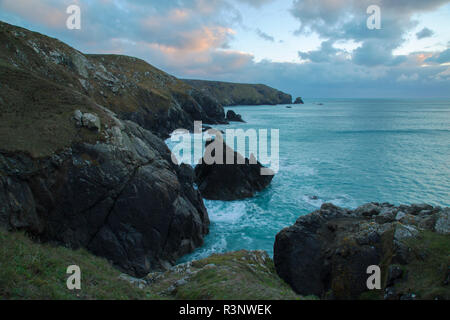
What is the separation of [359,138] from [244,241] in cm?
6230

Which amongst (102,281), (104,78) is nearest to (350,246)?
(102,281)

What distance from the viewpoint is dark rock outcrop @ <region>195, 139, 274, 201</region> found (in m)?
31.2

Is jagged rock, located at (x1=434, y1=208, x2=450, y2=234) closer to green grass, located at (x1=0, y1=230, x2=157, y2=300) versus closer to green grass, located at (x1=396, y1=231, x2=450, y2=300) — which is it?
green grass, located at (x1=396, y1=231, x2=450, y2=300)

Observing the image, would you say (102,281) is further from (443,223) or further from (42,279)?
(443,223)

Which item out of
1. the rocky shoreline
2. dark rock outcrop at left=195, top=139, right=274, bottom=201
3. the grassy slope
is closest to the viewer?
the grassy slope

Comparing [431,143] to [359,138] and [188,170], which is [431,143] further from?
[188,170]

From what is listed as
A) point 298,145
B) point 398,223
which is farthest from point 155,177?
point 298,145

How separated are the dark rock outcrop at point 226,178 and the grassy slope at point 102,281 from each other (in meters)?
18.4

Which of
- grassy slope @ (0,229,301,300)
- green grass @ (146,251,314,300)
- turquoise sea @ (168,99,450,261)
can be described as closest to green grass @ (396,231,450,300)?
green grass @ (146,251,314,300)

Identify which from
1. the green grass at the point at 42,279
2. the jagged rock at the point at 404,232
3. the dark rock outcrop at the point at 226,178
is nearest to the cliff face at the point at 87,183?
the green grass at the point at 42,279

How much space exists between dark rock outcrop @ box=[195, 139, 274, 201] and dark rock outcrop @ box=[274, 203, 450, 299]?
1791cm

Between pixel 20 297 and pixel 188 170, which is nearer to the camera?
pixel 20 297

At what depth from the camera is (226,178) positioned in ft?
104

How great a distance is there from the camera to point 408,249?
9.09 m
